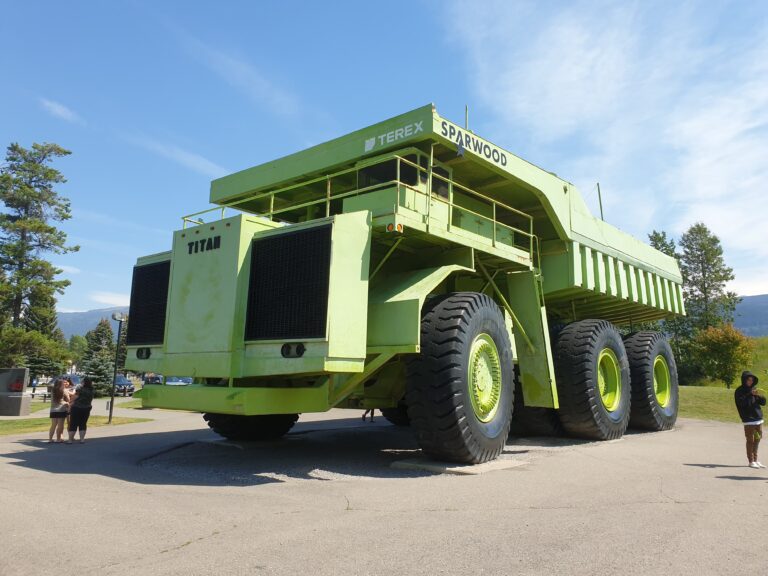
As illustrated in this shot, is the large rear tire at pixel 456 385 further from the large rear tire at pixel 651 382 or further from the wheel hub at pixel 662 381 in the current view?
the wheel hub at pixel 662 381

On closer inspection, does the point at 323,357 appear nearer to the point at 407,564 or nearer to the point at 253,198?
the point at 407,564

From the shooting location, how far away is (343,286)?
260 inches

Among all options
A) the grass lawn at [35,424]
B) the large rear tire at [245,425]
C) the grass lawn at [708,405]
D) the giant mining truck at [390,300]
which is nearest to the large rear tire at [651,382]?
the giant mining truck at [390,300]

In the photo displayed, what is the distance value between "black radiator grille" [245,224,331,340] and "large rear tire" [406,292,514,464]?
1.54 m

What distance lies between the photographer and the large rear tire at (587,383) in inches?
410

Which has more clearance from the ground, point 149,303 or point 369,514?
point 149,303

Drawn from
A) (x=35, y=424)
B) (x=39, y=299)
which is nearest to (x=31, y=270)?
(x=39, y=299)

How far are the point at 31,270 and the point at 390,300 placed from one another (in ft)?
118

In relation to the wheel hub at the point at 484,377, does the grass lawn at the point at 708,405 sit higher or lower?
lower

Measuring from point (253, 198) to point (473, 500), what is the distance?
21.2ft

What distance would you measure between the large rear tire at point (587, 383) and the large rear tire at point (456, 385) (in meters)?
2.97

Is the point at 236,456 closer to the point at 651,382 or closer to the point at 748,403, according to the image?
the point at 748,403

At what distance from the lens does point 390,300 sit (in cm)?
720

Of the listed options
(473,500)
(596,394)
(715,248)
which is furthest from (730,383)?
(473,500)
